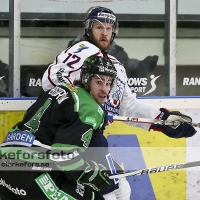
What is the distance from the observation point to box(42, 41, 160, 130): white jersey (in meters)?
3.39

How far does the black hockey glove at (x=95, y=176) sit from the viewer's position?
2.67 metres

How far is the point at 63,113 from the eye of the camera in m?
2.71

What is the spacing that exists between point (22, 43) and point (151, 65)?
35.3 inches

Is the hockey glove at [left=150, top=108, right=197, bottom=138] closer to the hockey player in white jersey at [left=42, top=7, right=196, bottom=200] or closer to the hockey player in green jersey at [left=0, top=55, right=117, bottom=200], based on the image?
the hockey player in white jersey at [left=42, top=7, right=196, bottom=200]

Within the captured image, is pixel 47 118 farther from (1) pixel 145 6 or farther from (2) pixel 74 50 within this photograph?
(1) pixel 145 6

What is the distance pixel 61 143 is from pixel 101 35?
1.14m

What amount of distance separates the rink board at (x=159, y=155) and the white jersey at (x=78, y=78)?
32 centimetres

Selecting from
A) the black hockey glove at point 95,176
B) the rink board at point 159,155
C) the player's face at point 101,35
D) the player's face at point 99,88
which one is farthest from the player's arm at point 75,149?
the rink board at point 159,155

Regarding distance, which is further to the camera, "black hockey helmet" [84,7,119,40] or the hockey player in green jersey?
"black hockey helmet" [84,7,119,40]

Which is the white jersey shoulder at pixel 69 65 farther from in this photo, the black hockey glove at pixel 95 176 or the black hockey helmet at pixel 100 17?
the black hockey glove at pixel 95 176

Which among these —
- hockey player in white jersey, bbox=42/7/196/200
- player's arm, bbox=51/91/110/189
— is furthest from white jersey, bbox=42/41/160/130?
player's arm, bbox=51/91/110/189

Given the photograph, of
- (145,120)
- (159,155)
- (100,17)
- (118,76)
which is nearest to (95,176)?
(145,120)

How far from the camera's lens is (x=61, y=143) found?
8.57ft

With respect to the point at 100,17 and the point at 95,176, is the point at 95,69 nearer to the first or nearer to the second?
the point at 95,176
